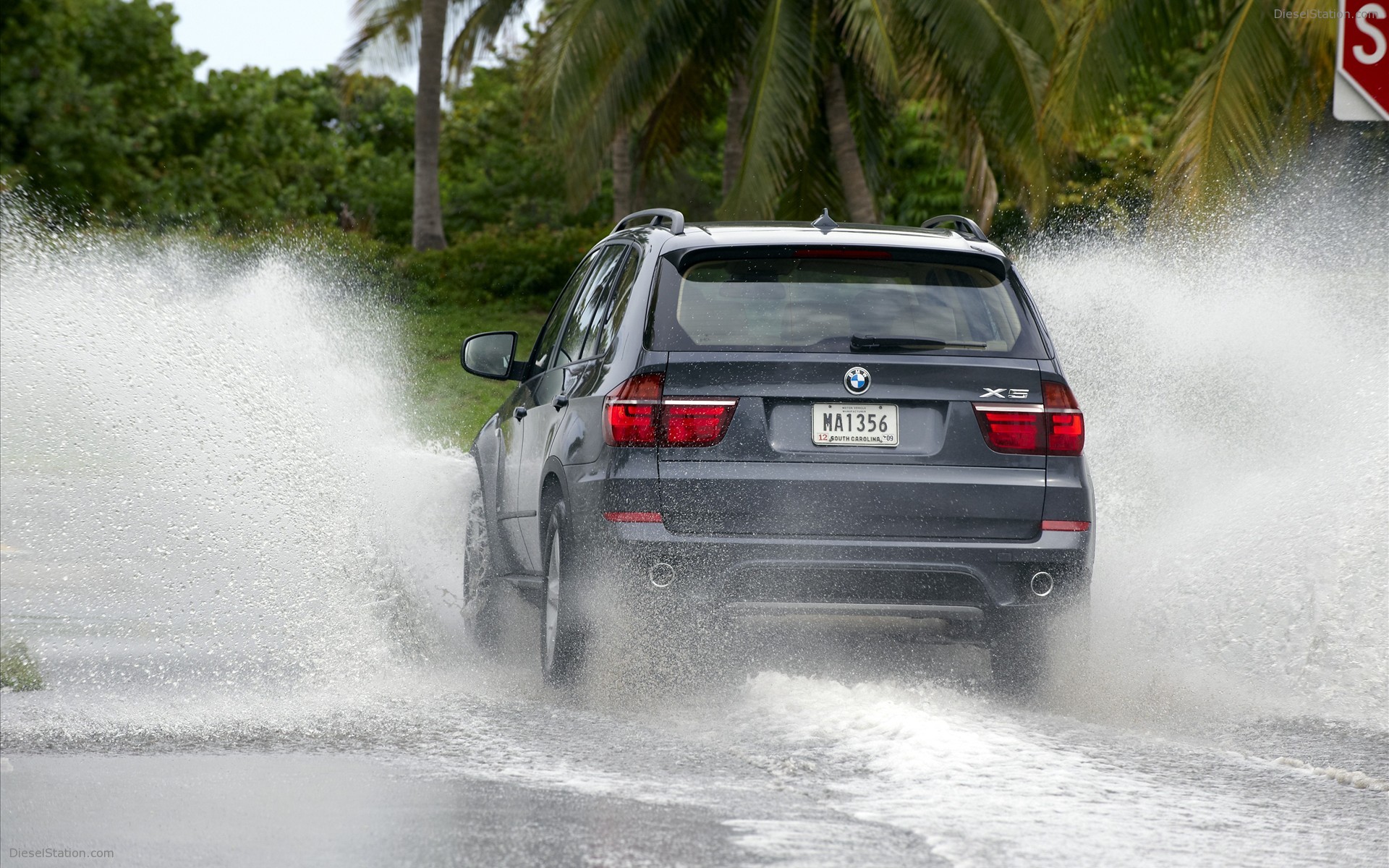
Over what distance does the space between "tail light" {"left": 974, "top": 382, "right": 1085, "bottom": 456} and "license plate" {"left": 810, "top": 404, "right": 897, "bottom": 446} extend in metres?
0.32

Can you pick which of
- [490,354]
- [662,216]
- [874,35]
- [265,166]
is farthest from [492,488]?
[265,166]

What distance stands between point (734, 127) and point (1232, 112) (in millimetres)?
A: 12701

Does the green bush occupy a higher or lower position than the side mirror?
higher

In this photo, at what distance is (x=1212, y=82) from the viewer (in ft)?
51.8

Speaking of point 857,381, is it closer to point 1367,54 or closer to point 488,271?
point 1367,54

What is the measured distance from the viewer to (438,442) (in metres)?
18.2

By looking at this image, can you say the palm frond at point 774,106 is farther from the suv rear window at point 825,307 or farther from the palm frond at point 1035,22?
the suv rear window at point 825,307

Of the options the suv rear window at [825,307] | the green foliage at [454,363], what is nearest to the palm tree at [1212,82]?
the green foliage at [454,363]

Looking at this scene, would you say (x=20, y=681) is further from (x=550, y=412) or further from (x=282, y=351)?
(x=282, y=351)

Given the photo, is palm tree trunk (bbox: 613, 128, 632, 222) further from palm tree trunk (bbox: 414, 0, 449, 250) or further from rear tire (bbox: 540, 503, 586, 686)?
rear tire (bbox: 540, 503, 586, 686)

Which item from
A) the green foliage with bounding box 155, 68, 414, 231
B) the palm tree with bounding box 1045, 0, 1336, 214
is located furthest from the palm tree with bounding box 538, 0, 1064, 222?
the green foliage with bounding box 155, 68, 414, 231

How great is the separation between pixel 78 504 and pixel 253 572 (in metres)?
5.11

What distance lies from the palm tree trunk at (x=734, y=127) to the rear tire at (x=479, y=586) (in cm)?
1655

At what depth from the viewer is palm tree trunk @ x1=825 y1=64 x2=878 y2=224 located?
23.6 m
